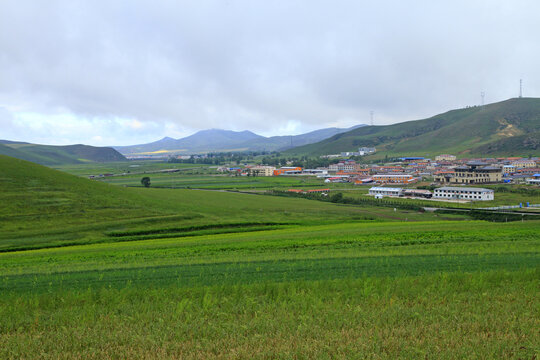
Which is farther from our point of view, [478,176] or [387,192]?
[478,176]

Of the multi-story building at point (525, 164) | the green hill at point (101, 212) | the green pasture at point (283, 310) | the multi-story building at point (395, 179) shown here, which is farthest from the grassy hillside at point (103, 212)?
the multi-story building at point (525, 164)

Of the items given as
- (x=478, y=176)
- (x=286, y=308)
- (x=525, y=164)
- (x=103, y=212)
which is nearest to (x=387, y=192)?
(x=478, y=176)

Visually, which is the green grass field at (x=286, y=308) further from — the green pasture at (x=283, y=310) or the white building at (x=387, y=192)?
the white building at (x=387, y=192)

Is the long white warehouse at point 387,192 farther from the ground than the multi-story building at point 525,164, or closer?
closer

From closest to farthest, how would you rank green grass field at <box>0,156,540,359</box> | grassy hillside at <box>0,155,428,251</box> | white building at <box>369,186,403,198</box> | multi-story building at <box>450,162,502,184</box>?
green grass field at <box>0,156,540,359</box> < grassy hillside at <box>0,155,428,251</box> < white building at <box>369,186,403,198</box> < multi-story building at <box>450,162,502,184</box>

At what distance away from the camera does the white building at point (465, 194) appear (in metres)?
74.8

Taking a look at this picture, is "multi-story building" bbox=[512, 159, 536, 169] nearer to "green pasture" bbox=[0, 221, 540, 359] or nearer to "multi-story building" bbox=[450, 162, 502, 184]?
"multi-story building" bbox=[450, 162, 502, 184]

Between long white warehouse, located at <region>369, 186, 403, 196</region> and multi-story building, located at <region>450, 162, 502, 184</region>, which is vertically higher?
multi-story building, located at <region>450, 162, 502, 184</region>

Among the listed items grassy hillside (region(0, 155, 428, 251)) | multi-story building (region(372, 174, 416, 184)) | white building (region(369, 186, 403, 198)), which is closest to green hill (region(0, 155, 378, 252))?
grassy hillside (region(0, 155, 428, 251))

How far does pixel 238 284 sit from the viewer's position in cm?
1265

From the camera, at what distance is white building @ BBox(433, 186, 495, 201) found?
74.8 m

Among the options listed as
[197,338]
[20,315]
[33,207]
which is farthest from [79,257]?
[33,207]

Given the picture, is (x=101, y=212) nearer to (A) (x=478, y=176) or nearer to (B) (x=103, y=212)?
(B) (x=103, y=212)

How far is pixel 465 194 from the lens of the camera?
77.2 m
